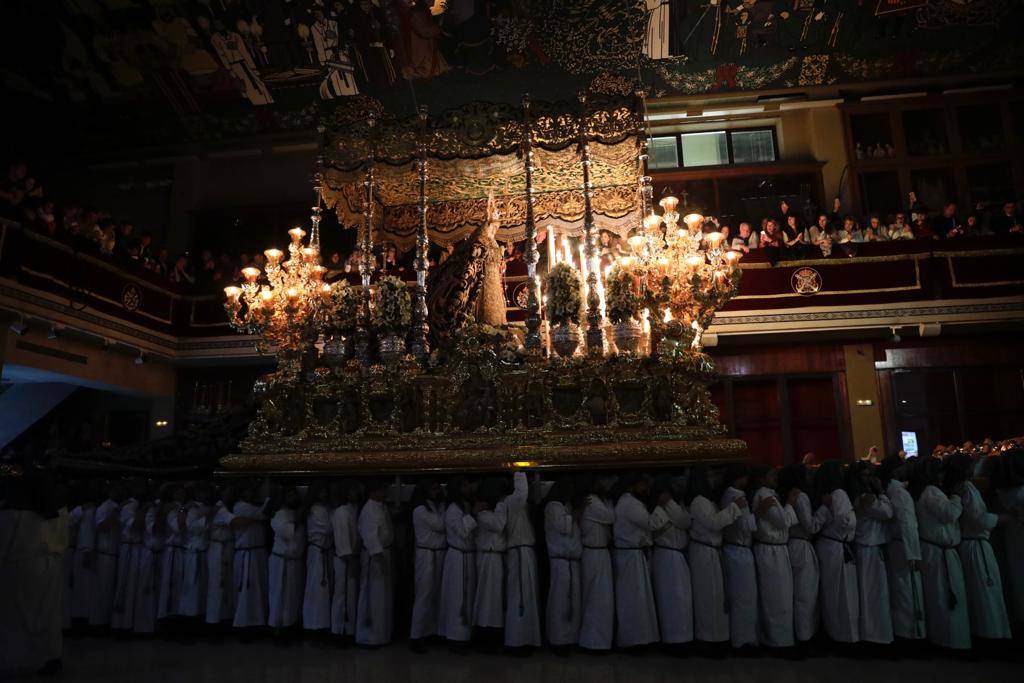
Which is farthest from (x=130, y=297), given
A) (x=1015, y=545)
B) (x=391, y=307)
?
(x=1015, y=545)

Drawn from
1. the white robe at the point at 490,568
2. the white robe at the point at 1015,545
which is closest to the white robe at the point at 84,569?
the white robe at the point at 490,568

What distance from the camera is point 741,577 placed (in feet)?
16.8

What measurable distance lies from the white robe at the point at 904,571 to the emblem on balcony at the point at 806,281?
6.62 metres

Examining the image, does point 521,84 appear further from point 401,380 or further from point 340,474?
point 340,474

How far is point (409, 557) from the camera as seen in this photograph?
605 centimetres

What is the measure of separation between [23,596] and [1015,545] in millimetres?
7964

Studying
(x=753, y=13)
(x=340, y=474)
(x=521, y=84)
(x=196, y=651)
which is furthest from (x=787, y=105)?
(x=196, y=651)

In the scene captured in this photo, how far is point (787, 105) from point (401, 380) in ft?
37.6

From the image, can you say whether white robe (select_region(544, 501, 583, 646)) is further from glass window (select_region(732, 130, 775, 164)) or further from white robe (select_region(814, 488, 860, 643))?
glass window (select_region(732, 130, 775, 164))

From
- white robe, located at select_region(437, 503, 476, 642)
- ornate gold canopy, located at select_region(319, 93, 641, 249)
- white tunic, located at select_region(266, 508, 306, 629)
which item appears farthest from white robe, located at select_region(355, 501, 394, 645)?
ornate gold canopy, located at select_region(319, 93, 641, 249)

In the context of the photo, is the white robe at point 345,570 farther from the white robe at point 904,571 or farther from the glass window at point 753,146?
the glass window at point 753,146

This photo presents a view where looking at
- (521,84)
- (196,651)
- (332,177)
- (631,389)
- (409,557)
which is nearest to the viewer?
(196,651)

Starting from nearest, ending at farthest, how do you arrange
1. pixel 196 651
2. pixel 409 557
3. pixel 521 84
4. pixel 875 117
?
pixel 196 651, pixel 409 557, pixel 521 84, pixel 875 117

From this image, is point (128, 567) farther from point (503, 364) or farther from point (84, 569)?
point (503, 364)
